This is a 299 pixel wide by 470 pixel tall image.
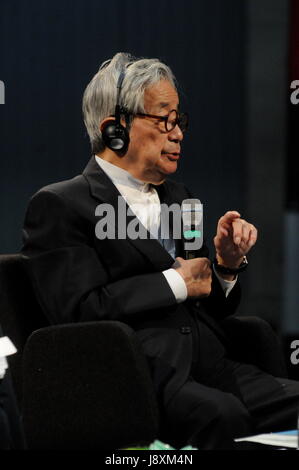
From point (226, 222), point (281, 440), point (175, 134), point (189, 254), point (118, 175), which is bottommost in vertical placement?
point (281, 440)

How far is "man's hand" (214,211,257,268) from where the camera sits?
2.43m

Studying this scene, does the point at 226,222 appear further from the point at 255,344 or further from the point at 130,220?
the point at 255,344

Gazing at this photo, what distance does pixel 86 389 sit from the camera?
230 cm

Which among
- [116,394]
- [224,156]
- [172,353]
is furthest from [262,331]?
[224,156]

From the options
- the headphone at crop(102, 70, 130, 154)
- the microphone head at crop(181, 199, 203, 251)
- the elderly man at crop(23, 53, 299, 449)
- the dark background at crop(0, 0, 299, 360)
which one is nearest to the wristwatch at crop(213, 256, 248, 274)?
the elderly man at crop(23, 53, 299, 449)

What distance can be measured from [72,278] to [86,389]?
1.01 feet

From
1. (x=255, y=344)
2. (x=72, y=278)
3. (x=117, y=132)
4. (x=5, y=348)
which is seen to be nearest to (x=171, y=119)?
(x=117, y=132)

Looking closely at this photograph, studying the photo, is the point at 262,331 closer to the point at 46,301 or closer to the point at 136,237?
the point at 136,237

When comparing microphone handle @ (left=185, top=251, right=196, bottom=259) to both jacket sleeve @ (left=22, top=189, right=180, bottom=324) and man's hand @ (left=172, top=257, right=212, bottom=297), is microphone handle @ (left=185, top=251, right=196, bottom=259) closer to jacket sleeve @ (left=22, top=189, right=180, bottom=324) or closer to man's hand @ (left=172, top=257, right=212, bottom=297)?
man's hand @ (left=172, top=257, right=212, bottom=297)

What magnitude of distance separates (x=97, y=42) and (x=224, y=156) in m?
1.24

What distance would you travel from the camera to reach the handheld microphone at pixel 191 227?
251 cm

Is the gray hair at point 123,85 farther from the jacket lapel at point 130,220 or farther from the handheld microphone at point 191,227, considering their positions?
the handheld microphone at point 191,227

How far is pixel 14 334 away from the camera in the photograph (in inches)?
97.0

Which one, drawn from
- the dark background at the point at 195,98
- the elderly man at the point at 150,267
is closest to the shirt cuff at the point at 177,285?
the elderly man at the point at 150,267
